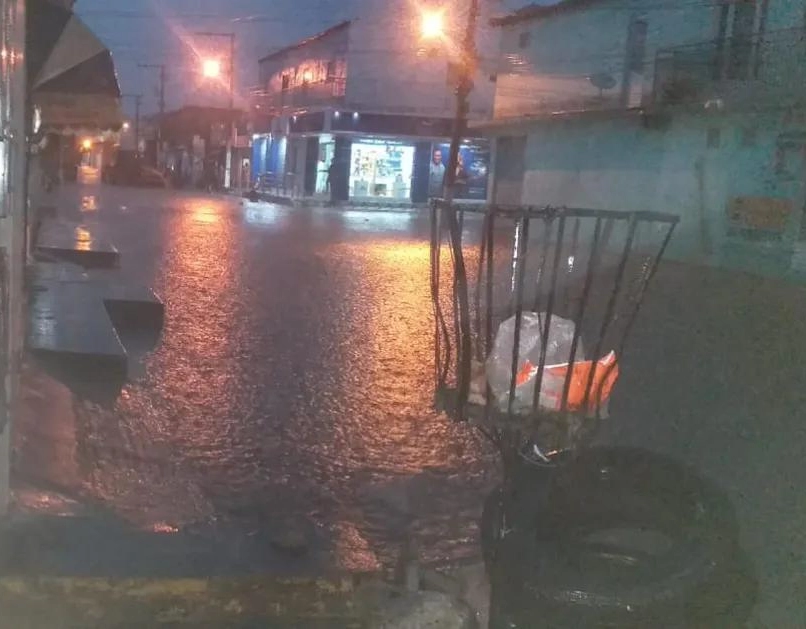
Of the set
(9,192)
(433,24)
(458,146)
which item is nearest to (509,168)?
(458,146)

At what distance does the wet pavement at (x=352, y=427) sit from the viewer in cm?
475

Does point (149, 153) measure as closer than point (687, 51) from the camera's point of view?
No

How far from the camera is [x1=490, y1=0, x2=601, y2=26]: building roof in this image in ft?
79.2

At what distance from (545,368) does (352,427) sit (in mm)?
3686

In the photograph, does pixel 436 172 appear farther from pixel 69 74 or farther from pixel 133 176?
pixel 69 74

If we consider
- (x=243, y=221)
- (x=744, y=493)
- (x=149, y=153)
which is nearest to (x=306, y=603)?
(x=744, y=493)

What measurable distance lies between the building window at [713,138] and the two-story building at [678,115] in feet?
0.11

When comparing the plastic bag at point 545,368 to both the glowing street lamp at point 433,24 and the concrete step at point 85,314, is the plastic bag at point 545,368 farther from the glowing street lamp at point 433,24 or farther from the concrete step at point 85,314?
the glowing street lamp at point 433,24

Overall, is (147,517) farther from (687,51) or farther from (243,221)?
(243,221)

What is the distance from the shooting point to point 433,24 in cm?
2955

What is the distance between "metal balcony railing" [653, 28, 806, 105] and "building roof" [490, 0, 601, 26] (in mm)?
4520

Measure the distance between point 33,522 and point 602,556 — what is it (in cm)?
224

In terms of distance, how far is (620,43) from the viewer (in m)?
22.6

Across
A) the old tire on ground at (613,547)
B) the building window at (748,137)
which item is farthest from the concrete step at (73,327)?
the building window at (748,137)
